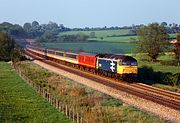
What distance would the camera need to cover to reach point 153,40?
92.1 metres

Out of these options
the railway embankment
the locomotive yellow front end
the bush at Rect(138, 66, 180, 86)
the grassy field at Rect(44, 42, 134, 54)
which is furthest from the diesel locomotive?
the grassy field at Rect(44, 42, 134, 54)

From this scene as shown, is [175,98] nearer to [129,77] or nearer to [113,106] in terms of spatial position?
[113,106]

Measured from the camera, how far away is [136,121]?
23219mm

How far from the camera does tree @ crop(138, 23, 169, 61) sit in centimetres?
9131

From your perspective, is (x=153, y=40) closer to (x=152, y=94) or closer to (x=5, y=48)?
(x=5, y=48)

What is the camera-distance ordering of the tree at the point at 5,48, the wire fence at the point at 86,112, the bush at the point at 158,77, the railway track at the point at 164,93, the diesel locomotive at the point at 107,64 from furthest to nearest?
the tree at the point at 5,48 → the diesel locomotive at the point at 107,64 → the bush at the point at 158,77 → the railway track at the point at 164,93 → the wire fence at the point at 86,112

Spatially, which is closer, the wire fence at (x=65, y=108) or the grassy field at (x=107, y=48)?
the wire fence at (x=65, y=108)

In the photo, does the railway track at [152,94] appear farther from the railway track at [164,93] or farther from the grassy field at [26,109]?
the grassy field at [26,109]

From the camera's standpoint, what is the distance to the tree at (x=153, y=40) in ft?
300

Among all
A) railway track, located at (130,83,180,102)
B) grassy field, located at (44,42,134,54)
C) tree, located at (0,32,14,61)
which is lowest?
grassy field, located at (44,42,134,54)

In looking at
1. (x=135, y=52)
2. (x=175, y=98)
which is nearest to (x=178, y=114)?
(x=175, y=98)

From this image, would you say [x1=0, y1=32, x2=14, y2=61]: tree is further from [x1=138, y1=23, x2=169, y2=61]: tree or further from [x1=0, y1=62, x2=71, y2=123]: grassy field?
[x1=0, y1=62, x2=71, y2=123]: grassy field

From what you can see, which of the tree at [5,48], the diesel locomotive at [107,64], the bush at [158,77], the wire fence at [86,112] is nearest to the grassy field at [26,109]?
the wire fence at [86,112]

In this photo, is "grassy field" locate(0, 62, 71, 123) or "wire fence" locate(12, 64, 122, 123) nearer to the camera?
"wire fence" locate(12, 64, 122, 123)
